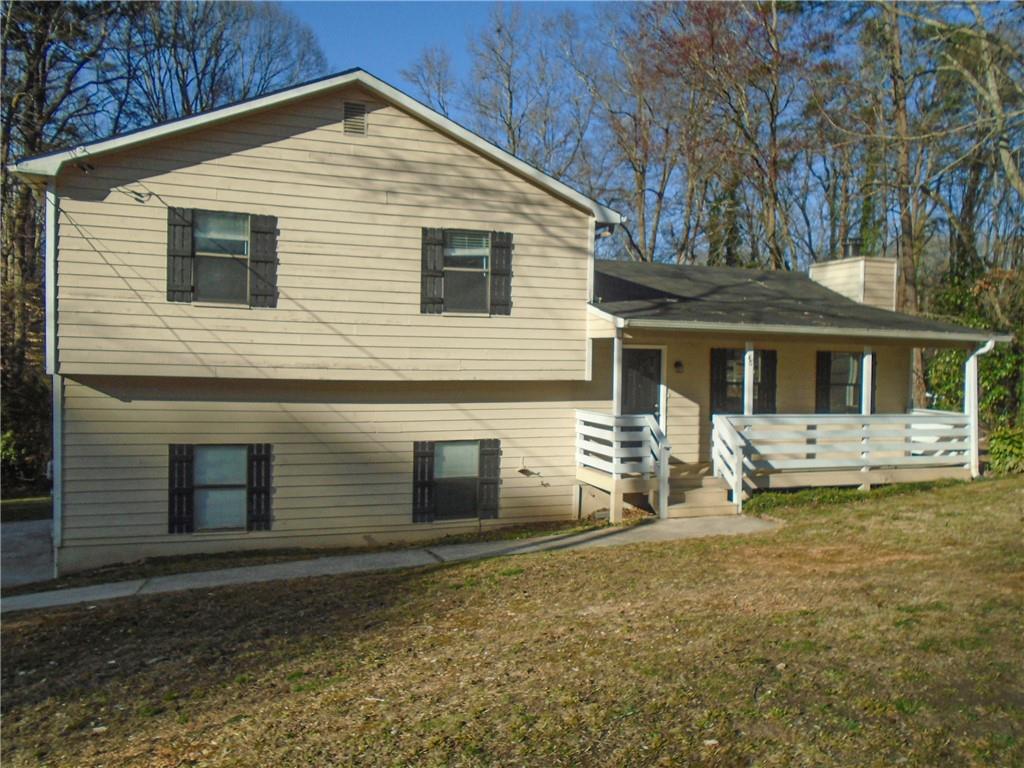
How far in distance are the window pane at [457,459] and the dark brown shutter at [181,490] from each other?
329cm

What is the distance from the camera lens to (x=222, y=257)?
1117 centimetres

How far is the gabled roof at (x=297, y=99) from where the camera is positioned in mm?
10281

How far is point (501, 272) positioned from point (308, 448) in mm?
3614

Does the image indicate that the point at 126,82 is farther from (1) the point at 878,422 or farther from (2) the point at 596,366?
(1) the point at 878,422

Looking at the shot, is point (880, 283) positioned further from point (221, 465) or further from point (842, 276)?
point (221, 465)

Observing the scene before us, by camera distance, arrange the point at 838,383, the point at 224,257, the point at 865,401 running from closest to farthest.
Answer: the point at 224,257
the point at 865,401
the point at 838,383

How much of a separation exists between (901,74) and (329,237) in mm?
16675

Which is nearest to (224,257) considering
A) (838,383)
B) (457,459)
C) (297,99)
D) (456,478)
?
(297,99)

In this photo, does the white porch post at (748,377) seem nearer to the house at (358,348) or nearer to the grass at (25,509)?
the house at (358,348)

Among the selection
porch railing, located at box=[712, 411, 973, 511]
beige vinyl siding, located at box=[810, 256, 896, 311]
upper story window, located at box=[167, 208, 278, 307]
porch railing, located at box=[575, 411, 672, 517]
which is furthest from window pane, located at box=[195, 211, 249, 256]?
beige vinyl siding, located at box=[810, 256, 896, 311]

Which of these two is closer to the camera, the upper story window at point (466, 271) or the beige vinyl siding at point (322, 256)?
the beige vinyl siding at point (322, 256)

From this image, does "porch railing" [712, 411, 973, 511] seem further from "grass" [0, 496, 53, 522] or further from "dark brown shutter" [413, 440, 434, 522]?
"grass" [0, 496, 53, 522]

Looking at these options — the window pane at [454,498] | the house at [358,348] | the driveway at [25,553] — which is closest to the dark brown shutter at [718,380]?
the house at [358,348]

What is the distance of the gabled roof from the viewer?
33.7ft
